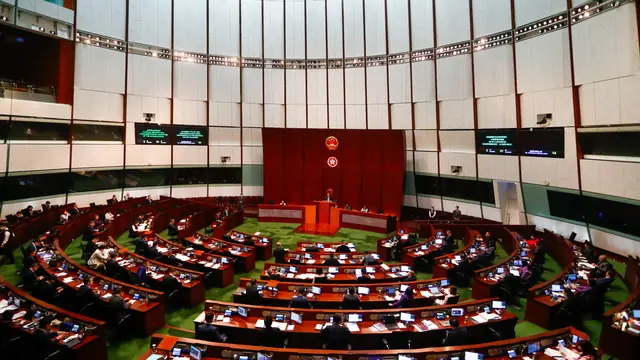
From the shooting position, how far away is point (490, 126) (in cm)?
1450

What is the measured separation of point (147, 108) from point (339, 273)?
13.8m

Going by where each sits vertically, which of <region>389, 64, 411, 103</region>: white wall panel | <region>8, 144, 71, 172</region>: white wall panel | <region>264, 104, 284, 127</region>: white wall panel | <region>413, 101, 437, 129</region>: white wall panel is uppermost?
<region>389, 64, 411, 103</region>: white wall panel

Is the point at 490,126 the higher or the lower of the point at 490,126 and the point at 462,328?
the higher

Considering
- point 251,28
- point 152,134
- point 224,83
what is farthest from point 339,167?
point 152,134

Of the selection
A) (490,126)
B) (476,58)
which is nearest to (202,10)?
(476,58)

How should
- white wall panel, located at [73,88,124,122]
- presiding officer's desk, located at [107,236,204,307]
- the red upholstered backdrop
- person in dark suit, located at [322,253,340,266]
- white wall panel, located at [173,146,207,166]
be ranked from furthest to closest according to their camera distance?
white wall panel, located at [173,146,207,166]
the red upholstered backdrop
white wall panel, located at [73,88,124,122]
person in dark suit, located at [322,253,340,266]
presiding officer's desk, located at [107,236,204,307]

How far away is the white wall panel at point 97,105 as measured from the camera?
15.2m

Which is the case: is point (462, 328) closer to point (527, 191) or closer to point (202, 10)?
point (527, 191)

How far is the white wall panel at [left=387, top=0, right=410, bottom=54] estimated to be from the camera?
16.9 metres

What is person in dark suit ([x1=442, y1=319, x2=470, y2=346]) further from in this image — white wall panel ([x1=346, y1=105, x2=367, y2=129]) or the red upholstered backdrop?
white wall panel ([x1=346, y1=105, x2=367, y2=129])

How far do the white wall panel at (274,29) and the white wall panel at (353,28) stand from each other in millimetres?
3535

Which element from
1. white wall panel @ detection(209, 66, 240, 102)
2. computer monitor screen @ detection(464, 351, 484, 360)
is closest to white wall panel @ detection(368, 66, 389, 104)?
white wall panel @ detection(209, 66, 240, 102)

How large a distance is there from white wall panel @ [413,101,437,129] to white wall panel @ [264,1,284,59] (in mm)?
7930

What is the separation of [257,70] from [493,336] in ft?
56.5
